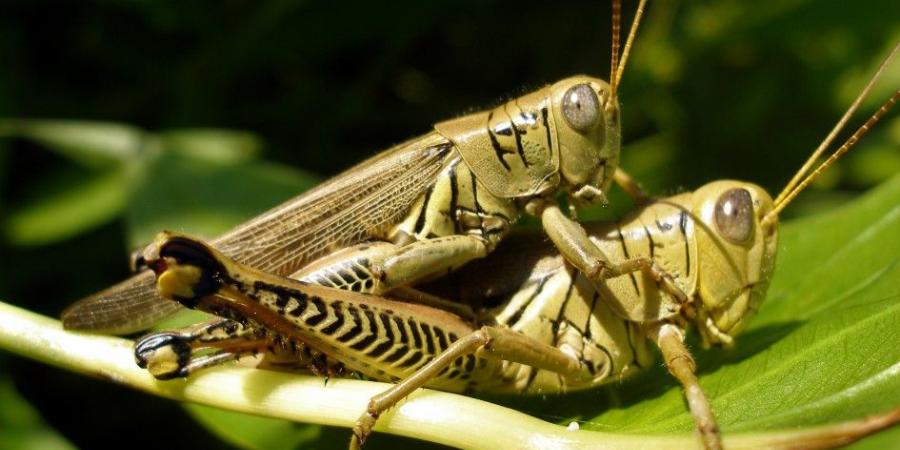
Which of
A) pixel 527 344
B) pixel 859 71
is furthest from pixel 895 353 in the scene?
pixel 859 71

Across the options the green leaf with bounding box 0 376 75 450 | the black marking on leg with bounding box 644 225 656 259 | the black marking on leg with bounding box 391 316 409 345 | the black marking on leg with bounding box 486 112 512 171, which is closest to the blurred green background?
the green leaf with bounding box 0 376 75 450

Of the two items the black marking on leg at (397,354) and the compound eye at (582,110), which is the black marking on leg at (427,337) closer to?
the black marking on leg at (397,354)

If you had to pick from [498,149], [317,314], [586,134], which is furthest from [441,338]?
[586,134]

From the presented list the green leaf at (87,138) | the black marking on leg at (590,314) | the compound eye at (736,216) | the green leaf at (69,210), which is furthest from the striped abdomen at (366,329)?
the green leaf at (69,210)

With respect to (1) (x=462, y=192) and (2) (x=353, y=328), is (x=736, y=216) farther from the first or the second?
(2) (x=353, y=328)

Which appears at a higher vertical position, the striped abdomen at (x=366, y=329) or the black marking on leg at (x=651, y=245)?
the black marking on leg at (x=651, y=245)

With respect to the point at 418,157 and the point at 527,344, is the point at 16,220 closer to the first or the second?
the point at 418,157
